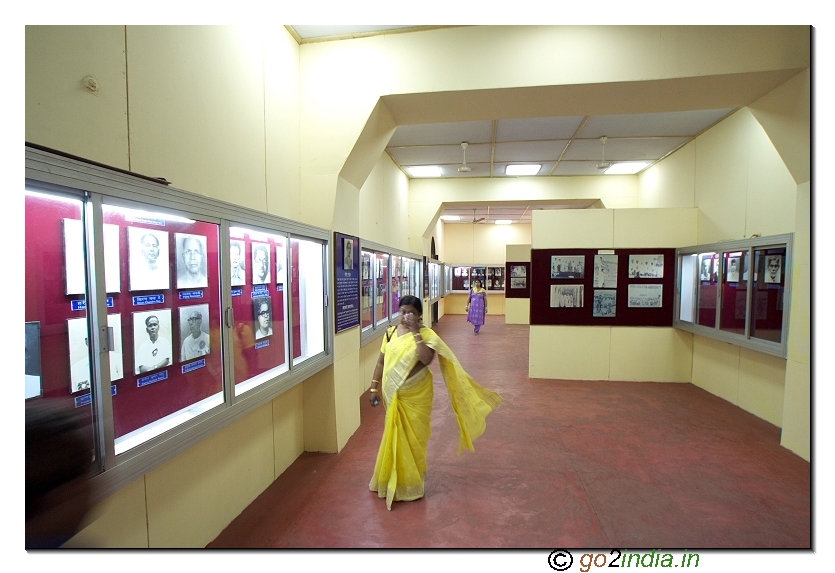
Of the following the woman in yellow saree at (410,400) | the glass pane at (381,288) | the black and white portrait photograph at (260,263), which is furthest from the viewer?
the glass pane at (381,288)

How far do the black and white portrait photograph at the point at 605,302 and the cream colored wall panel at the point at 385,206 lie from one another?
12.7 ft

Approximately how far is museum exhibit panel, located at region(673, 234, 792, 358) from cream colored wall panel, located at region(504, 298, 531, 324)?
7.01 metres

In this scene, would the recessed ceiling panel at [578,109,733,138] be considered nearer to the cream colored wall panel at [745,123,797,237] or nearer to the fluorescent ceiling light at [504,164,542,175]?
the cream colored wall panel at [745,123,797,237]

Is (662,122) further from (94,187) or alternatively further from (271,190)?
(94,187)

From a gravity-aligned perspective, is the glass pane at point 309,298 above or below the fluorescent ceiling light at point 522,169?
below

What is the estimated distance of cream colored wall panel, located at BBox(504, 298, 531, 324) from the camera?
42.5 feet

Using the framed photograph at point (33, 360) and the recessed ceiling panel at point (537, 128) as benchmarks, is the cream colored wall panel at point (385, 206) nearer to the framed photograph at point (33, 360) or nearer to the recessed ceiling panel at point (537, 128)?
the recessed ceiling panel at point (537, 128)

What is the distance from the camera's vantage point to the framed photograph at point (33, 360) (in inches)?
51.0

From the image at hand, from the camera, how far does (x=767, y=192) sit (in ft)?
14.2

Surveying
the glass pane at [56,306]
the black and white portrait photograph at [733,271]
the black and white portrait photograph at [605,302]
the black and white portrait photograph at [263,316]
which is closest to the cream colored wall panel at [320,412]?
the black and white portrait photograph at [263,316]

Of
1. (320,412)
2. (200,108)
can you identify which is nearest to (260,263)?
(200,108)

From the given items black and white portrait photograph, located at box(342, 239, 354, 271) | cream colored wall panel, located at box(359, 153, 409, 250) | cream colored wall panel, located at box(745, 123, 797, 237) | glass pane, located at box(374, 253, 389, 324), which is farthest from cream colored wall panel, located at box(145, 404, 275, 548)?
cream colored wall panel, located at box(745, 123, 797, 237)

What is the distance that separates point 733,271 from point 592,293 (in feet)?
6.25

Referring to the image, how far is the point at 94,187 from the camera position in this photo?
4.42ft
